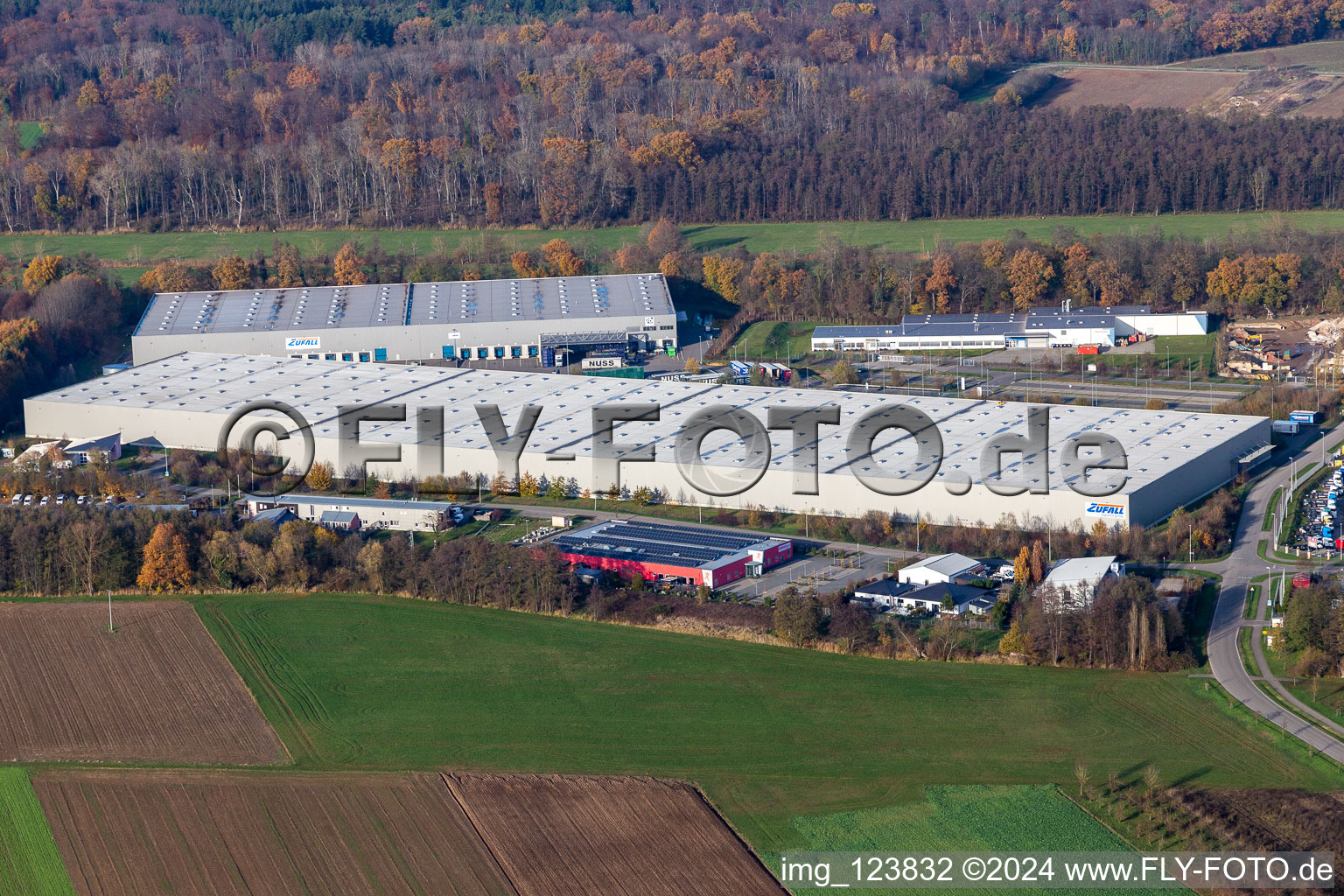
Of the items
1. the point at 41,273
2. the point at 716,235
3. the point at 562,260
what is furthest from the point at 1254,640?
the point at 41,273

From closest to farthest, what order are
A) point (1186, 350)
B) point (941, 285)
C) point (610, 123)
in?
1. point (1186, 350)
2. point (941, 285)
3. point (610, 123)

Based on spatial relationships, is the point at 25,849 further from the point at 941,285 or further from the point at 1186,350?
the point at 941,285

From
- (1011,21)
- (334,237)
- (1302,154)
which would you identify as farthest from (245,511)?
(1011,21)

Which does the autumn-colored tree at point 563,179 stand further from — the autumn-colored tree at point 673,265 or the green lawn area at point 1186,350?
the green lawn area at point 1186,350

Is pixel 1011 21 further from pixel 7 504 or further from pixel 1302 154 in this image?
pixel 7 504

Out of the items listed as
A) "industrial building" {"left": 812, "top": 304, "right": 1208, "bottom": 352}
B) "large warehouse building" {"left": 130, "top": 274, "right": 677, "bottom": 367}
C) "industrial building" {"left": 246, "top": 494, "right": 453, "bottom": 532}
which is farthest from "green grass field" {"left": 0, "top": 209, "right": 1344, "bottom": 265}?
"industrial building" {"left": 246, "top": 494, "right": 453, "bottom": 532}

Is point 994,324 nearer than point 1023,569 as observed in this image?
Answer: No
